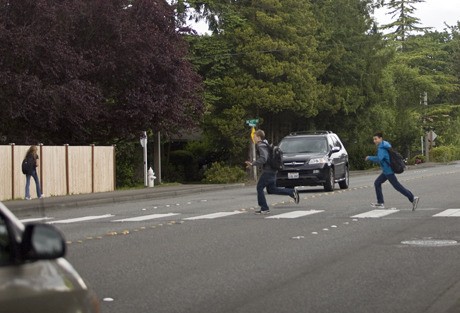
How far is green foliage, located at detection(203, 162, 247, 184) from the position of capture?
48.2 meters

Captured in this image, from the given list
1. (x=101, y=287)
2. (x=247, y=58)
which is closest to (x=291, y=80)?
(x=247, y=58)

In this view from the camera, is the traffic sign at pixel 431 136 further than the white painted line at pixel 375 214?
Yes

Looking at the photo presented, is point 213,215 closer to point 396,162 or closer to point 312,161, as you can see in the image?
point 396,162

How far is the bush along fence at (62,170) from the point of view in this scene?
3259cm

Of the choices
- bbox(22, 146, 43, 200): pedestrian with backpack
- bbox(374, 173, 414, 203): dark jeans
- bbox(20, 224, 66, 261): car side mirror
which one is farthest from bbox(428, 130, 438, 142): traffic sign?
bbox(20, 224, 66, 261): car side mirror

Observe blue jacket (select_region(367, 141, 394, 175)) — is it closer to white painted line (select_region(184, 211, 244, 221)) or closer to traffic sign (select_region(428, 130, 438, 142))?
white painted line (select_region(184, 211, 244, 221))

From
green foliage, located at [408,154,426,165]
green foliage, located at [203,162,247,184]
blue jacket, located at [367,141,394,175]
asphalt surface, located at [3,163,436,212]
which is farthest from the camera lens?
green foliage, located at [408,154,426,165]

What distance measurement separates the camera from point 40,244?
3.94 m

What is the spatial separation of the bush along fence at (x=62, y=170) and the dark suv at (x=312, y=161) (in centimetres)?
794

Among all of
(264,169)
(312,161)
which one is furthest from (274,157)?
(312,161)

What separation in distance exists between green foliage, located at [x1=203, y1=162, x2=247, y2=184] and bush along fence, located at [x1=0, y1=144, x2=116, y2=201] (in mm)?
9488

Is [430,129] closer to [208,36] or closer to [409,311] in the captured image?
[208,36]

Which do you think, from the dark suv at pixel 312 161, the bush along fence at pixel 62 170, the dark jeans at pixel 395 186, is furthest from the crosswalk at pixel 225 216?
the bush along fence at pixel 62 170

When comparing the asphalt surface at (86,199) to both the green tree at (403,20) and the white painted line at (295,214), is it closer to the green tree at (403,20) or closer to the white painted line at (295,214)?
the white painted line at (295,214)
